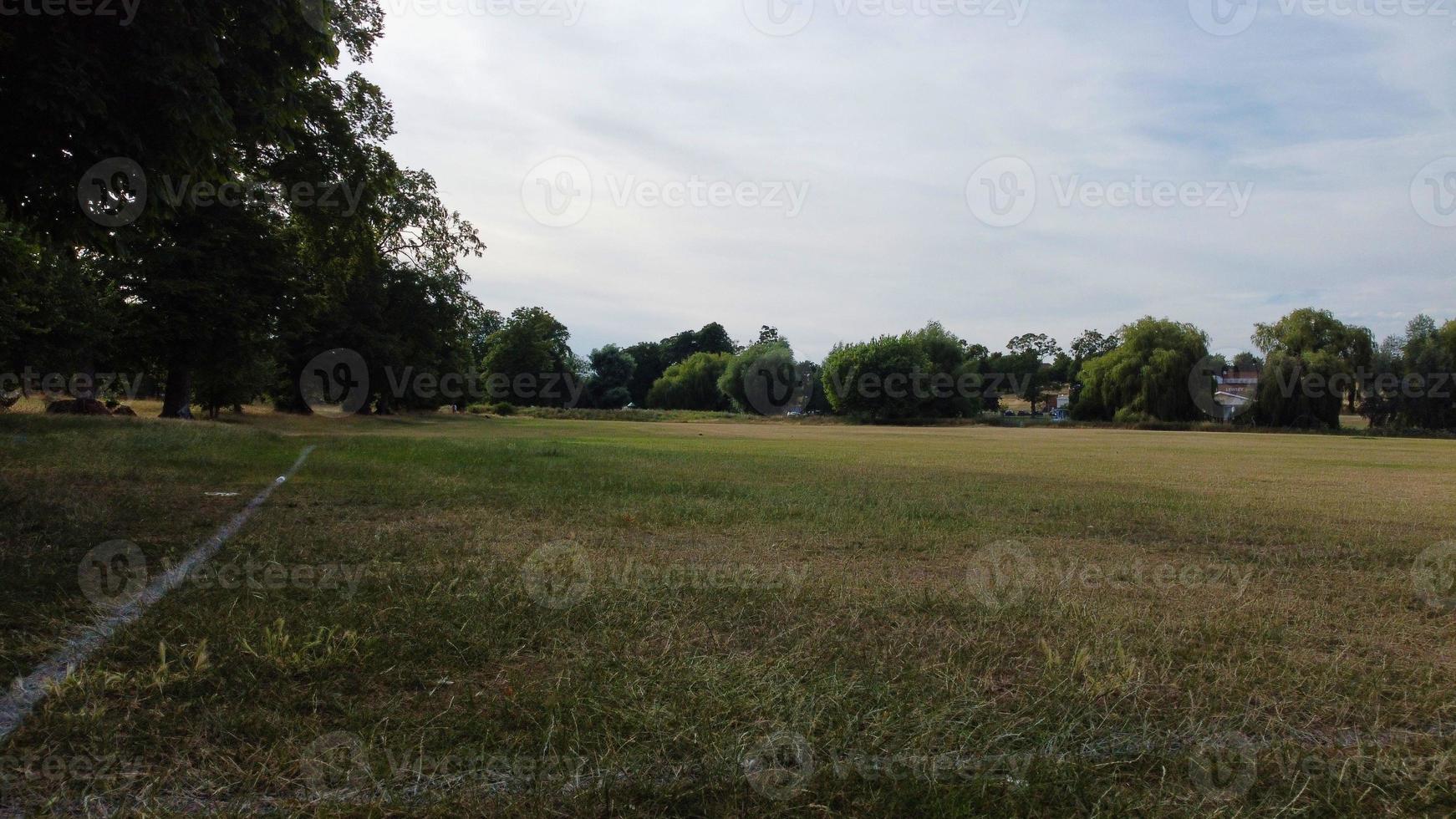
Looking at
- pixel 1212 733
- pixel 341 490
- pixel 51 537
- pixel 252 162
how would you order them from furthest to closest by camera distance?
1. pixel 252 162
2. pixel 341 490
3. pixel 51 537
4. pixel 1212 733

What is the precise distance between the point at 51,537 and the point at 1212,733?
291 inches

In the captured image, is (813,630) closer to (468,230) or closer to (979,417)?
(468,230)

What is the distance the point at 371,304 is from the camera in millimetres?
44000

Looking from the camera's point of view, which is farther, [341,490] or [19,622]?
[341,490]

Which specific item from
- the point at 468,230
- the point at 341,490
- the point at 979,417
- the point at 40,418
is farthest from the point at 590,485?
the point at 979,417

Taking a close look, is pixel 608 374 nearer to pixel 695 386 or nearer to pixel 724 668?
pixel 695 386
